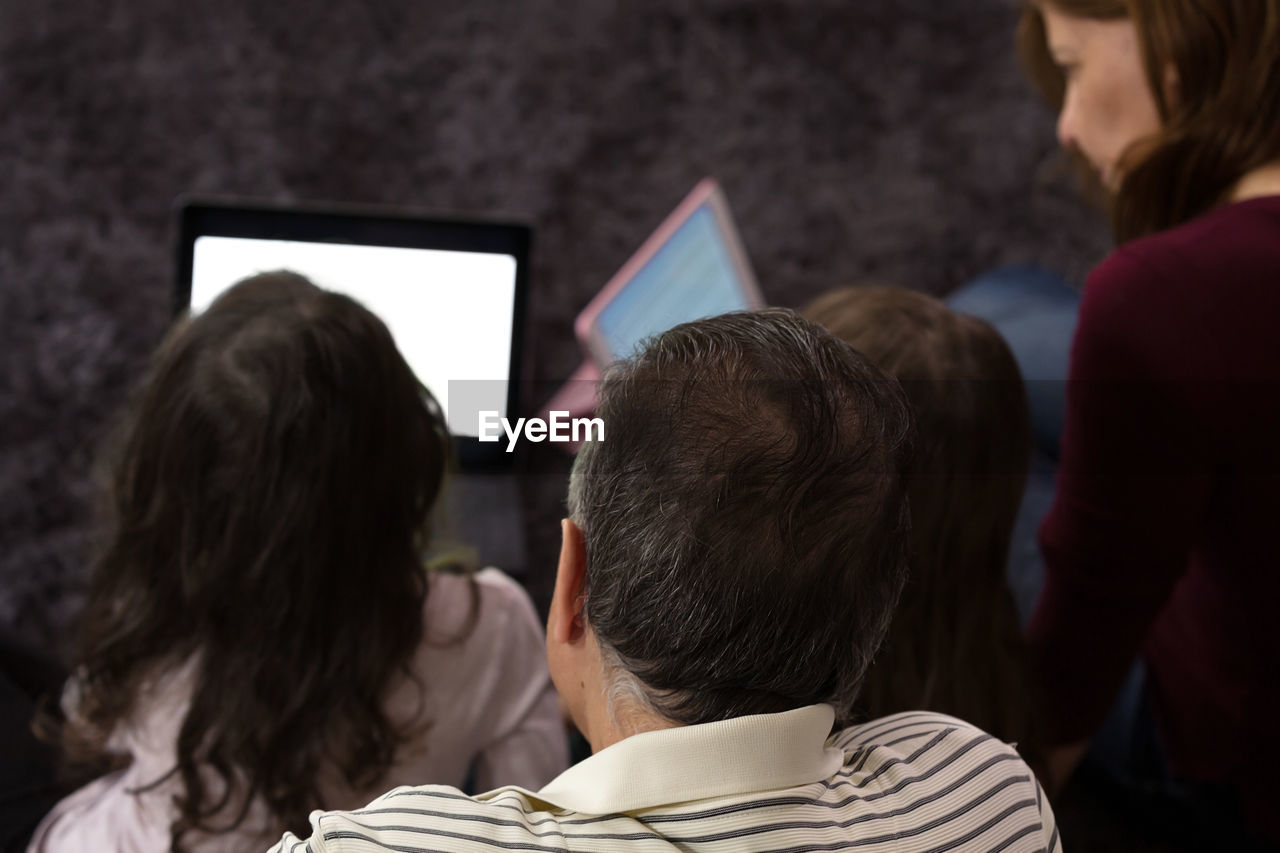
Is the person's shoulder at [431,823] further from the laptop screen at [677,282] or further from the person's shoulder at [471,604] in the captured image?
the laptop screen at [677,282]

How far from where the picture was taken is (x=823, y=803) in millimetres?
538

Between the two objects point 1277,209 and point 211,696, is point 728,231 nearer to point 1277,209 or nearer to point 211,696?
point 1277,209

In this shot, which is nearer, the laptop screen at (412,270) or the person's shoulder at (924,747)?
the person's shoulder at (924,747)

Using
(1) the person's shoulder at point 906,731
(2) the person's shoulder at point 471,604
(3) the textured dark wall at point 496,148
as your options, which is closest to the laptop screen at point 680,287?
(3) the textured dark wall at point 496,148

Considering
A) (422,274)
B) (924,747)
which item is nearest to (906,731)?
(924,747)

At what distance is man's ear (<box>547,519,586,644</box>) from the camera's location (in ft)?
1.81

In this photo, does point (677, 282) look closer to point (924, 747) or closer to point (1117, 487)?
point (1117, 487)

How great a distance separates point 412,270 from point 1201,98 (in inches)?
31.5

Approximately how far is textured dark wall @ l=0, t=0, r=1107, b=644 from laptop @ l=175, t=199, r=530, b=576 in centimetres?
24

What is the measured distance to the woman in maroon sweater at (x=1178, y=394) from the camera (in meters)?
0.84

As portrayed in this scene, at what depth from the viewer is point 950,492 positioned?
0.82 metres

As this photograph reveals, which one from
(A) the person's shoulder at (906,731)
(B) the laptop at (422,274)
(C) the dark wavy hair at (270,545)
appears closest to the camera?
(A) the person's shoulder at (906,731)

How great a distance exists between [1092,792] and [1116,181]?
0.78 metres

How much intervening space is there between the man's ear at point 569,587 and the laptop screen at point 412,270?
0.59 meters
